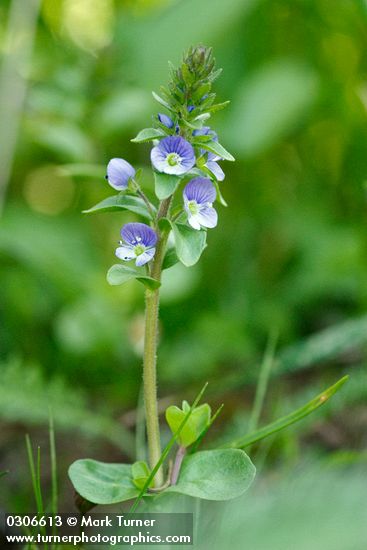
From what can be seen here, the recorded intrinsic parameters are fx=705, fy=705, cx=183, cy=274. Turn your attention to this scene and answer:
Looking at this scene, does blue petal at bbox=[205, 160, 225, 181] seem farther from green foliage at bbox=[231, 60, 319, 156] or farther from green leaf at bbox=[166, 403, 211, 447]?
green foliage at bbox=[231, 60, 319, 156]

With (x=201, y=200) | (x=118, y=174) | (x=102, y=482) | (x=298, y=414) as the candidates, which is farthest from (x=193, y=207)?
(x=102, y=482)

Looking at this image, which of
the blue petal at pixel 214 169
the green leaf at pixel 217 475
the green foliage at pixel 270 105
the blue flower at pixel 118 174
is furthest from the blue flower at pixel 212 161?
the green foliage at pixel 270 105

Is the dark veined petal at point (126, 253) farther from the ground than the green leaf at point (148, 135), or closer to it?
closer to it

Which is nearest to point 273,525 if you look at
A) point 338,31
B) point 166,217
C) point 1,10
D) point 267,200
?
point 166,217

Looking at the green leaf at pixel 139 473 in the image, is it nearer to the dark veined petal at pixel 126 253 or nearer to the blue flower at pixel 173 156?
the dark veined petal at pixel 126 253

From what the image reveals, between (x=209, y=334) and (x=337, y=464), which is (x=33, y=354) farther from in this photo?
(x=337, y=464)

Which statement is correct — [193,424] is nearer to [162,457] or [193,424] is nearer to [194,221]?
[162,457]
